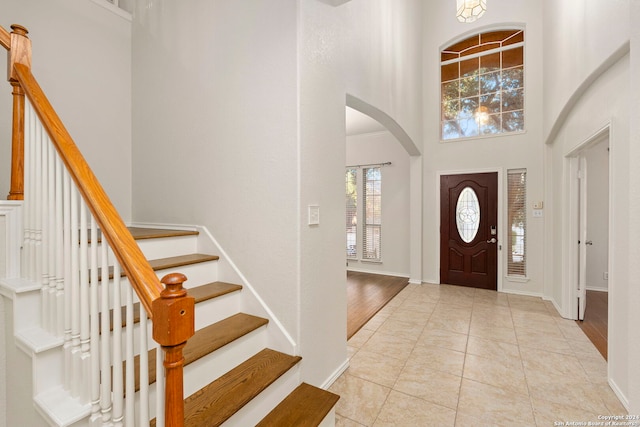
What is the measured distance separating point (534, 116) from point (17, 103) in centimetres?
622

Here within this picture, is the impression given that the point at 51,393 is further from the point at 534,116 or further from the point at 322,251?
the point at 534,116

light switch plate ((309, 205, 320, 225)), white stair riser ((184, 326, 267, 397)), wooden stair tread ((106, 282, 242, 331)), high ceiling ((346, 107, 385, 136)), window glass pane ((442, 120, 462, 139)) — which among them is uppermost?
high ceiling ((346, 107, 385, 136))

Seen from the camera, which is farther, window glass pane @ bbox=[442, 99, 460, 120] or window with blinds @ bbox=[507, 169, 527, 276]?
window glass pane @ bbox=[442, 99, 460, 120]

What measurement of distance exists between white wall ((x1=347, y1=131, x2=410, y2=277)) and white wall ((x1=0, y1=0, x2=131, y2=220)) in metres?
A: 4.67

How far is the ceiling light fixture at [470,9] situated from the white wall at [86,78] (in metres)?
5.44

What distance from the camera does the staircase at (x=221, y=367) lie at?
52.7 inches

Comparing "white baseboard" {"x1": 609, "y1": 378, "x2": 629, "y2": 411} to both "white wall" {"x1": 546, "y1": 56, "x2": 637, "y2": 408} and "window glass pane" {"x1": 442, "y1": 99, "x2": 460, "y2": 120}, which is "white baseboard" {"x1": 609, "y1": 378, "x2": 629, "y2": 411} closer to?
"white wall" {"x1": 546, "y1": 56, "x2": 637, "y2": 408}

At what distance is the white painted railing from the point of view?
988mm

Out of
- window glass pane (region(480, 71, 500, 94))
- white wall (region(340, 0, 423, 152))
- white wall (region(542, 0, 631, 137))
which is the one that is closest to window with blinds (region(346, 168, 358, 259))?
white wall (region(340, 0, 423, 152))

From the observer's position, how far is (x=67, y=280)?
119cm

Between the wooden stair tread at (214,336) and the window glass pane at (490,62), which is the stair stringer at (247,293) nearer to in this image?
the wooden stair tread at (214,336)

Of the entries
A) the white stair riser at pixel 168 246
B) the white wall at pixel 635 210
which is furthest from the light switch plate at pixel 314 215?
the white wall at pixel 635 210

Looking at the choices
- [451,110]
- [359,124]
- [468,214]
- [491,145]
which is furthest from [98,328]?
[451,110]

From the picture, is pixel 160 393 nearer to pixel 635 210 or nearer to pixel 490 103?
pixel 635 210
